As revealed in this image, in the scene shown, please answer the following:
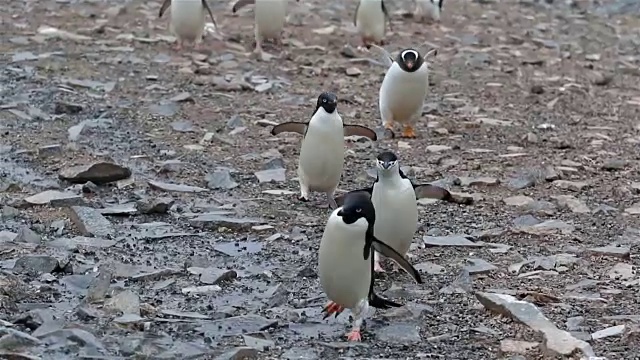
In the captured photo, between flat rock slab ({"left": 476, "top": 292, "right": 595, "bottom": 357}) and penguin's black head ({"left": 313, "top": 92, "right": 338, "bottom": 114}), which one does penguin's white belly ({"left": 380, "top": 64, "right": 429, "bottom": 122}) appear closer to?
penguin's black head ({"left": 313, "top": 92, "right": 338, "bottom": 114})

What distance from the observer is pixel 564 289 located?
5.50 m

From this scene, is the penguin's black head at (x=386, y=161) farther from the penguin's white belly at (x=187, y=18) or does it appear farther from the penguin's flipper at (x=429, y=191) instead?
the penguin's white belly at (x=187, y=18)

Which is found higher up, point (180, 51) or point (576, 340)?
point (576, 340)

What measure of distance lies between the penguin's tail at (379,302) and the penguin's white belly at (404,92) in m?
3.90

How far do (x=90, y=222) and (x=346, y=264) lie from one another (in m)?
1.95

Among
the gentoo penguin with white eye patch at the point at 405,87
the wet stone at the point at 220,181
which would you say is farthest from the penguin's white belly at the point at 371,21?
the wet stone at the point at 220,181

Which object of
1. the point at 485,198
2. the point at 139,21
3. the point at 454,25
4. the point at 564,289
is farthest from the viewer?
the point at 454,25

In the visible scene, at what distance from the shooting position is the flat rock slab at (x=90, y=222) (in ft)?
20.1

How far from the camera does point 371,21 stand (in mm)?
12492

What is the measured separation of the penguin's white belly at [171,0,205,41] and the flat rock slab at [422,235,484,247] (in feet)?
19.6

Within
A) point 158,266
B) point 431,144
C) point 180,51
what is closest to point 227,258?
point 158,266

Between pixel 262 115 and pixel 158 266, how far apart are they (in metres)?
3.81

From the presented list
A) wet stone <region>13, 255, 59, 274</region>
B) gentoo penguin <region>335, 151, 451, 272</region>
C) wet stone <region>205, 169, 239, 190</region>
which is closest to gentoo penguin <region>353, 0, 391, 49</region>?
wet stone <region>205, 169, 239, 190</region>

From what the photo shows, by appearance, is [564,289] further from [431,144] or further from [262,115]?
[262,115]
